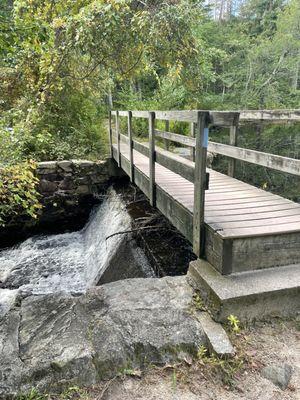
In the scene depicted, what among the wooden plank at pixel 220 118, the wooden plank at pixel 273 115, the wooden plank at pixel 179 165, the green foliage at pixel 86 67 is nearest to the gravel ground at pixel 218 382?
→ the wooden plank at pixel 179 165

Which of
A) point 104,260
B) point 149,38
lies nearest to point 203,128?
point 104,260

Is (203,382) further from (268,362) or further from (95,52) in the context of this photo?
(95,52)

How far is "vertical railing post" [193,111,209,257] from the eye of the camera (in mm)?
2316

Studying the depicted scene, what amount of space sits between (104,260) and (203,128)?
9.41 ft

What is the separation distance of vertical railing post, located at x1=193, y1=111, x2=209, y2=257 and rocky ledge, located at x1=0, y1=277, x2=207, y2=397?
391mm

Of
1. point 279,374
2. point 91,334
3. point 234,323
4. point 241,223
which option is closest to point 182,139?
point 241,223

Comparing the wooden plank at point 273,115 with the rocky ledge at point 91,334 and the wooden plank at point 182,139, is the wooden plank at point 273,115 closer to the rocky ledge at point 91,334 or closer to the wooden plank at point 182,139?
the wooden plank at point 182,139

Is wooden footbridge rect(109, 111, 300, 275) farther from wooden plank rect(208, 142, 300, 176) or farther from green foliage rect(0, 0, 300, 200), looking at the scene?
green foliage rect(0, 0, 300, 200)

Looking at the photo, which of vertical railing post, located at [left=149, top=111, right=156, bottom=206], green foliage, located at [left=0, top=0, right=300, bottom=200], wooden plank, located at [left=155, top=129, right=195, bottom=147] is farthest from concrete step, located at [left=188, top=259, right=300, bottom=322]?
wooden plank, located at [left=155, top=129, right=195, bottom=147]

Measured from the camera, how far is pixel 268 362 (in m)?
1.80

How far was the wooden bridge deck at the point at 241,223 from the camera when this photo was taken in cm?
222

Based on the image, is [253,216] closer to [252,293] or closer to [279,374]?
[252,293]

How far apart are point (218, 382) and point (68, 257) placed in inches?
167

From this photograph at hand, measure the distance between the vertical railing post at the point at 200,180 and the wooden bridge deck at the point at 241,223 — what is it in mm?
69
